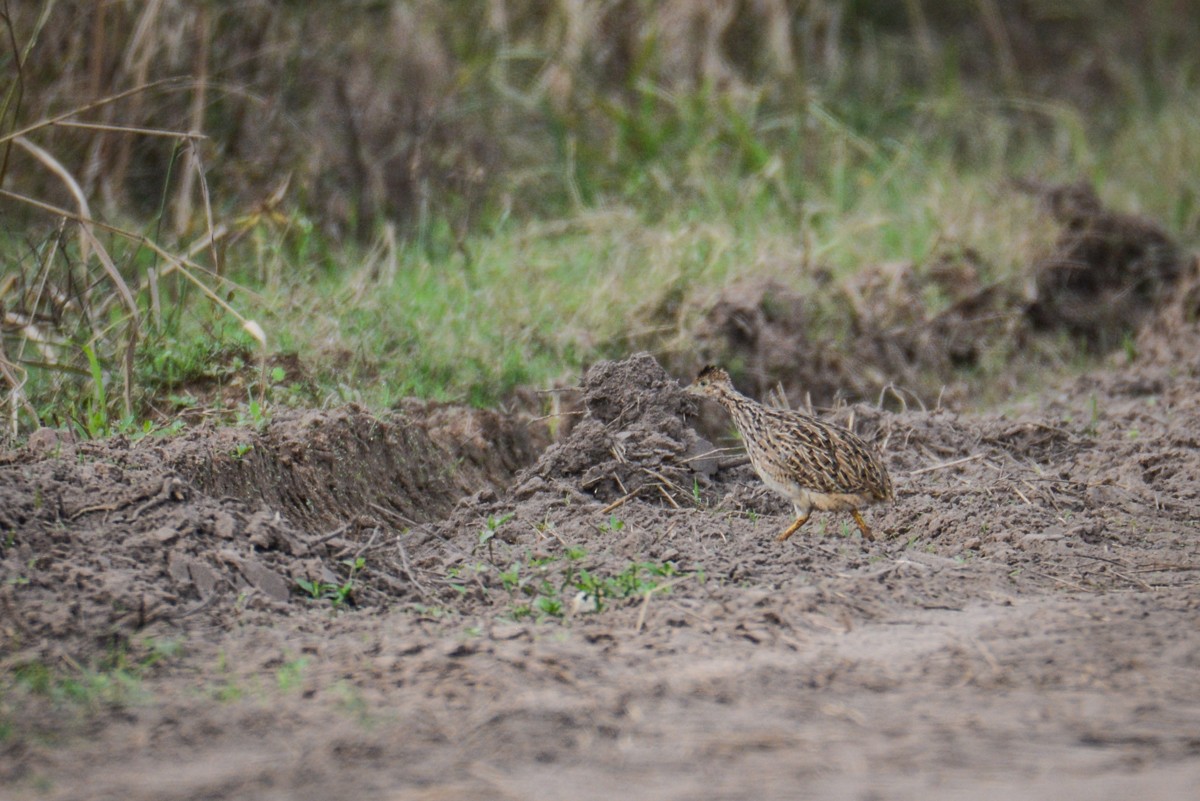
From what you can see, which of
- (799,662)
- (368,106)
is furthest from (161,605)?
(368,106)

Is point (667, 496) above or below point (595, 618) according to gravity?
below

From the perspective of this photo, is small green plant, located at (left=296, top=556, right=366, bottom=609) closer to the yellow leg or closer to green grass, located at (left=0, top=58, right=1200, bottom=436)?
green grass, located at (left=0, top=58, right=1200, bottom=436)

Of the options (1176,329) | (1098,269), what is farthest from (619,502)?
(1098,269)

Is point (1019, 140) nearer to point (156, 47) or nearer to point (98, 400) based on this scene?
point (156, 47)

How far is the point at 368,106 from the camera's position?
388 inches

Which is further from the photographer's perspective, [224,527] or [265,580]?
[224,527]

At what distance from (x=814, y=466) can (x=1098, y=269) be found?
5390 mm

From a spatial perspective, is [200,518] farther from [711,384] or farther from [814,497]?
[711,384]

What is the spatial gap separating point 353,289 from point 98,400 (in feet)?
5.77

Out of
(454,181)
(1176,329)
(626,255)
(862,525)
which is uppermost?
(454,181)

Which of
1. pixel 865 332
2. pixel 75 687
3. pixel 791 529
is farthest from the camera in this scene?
pixel 865 332

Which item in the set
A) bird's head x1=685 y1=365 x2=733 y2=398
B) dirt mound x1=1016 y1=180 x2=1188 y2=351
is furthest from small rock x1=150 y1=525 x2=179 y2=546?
dirt mound x1=1016 y1=180 x2=1188 y2=351

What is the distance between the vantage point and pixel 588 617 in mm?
4289

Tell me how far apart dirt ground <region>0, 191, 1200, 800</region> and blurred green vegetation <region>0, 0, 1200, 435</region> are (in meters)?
0.81
